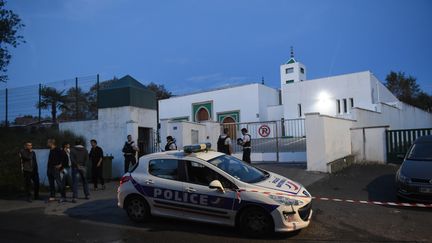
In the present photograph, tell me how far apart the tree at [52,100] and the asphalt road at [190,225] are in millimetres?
8218

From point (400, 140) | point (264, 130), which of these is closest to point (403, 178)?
point (400, 140)

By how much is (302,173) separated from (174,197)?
7023 mm

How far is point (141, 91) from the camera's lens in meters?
16.1

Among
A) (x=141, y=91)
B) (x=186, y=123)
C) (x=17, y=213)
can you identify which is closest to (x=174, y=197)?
(x=17, y=213)

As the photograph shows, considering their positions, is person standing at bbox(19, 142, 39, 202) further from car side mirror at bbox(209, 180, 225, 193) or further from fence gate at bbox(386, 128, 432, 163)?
→ fence gate at bbox(386, 128, 432, 163)

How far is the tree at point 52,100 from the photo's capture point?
1828cm

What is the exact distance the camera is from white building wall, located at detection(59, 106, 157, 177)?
15.3 m

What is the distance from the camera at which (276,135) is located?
16.8 meters

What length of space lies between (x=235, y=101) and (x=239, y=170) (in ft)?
101

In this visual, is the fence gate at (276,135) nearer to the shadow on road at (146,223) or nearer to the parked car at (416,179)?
the parked car at (416,179)

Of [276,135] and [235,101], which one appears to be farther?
[235,101]

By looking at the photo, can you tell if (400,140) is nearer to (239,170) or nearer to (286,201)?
(239,170)

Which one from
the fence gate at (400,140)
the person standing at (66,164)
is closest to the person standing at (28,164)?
the person standing at (66,164)

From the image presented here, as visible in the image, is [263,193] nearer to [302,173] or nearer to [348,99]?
[302,173]
